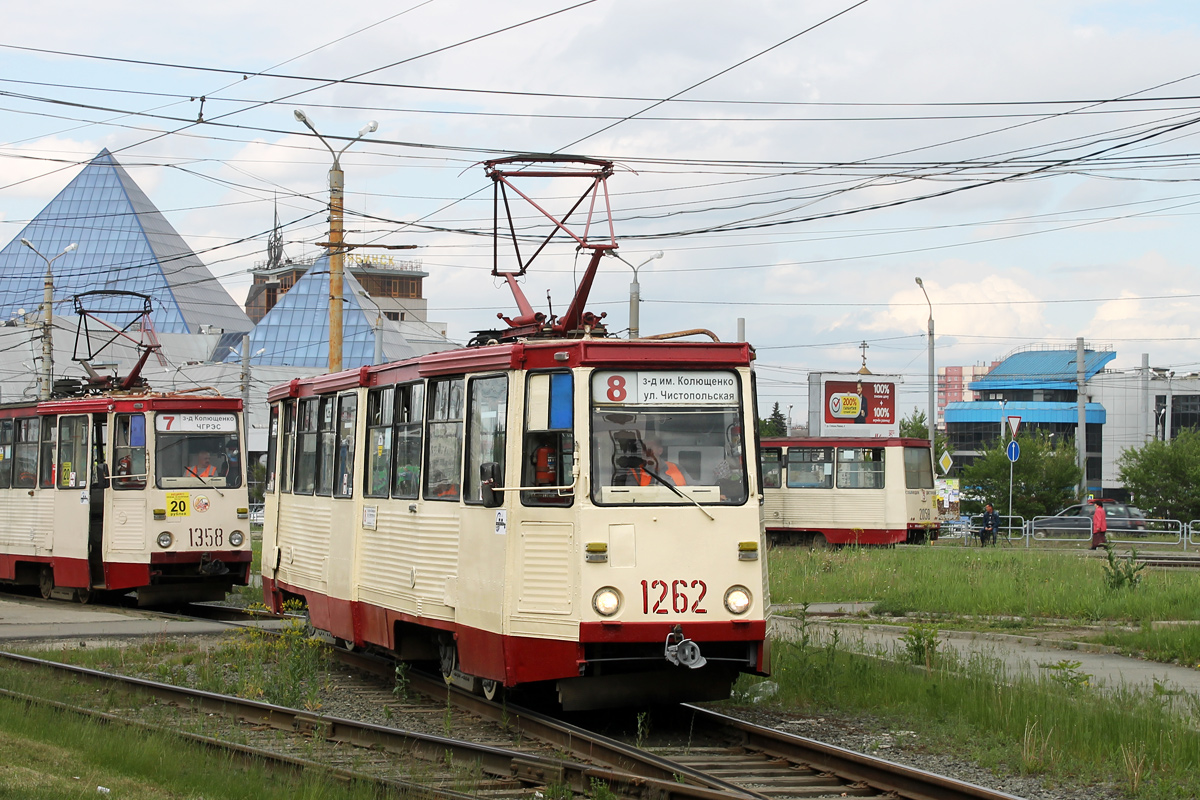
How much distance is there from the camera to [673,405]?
969 cm

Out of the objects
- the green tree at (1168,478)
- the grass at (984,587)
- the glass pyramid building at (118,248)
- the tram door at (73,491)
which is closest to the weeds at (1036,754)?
A: the grass at (984,587)

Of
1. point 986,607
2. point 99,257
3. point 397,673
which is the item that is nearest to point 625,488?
point 397,673

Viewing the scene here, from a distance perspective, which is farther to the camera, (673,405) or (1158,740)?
(673,405)

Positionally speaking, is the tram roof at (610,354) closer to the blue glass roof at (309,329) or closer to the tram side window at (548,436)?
the tram side window at (548,436)

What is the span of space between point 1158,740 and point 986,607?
9.57 meters

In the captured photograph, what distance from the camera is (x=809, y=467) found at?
3528 cm

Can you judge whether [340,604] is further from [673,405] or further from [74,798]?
[74,798]

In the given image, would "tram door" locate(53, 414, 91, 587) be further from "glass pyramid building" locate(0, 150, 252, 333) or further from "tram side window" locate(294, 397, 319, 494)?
"glass pyramid building" locate(0, 150, 252, 333)

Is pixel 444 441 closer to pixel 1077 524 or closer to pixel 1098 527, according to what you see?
pixel 1098 527

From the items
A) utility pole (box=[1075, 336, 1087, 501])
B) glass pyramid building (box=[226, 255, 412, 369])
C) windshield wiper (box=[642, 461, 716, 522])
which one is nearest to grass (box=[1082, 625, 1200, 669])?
windshield wiper (box=[642, 461, 716, 522])

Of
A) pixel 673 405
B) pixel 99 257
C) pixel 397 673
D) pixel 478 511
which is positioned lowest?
pixel 397 673

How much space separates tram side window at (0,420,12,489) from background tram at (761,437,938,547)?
18.7m

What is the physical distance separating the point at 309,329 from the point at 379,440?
95.1m

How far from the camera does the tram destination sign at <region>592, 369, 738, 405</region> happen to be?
9633 millimetres
